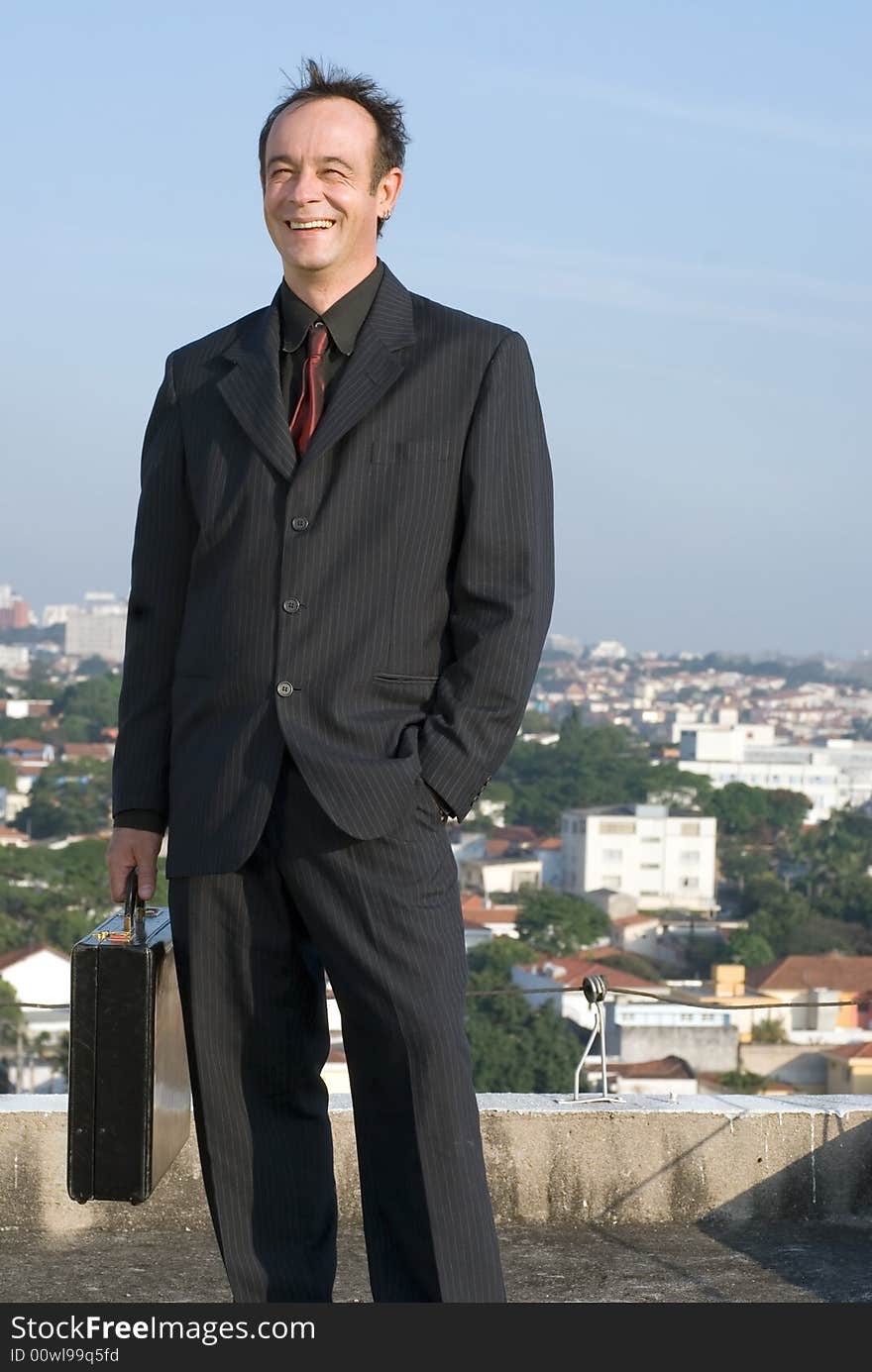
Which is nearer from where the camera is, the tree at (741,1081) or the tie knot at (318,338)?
the tie knot at (318,338)

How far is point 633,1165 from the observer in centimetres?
254

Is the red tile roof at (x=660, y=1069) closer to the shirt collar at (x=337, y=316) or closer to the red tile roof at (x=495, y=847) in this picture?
the shirt collar at (x=337, y=316)

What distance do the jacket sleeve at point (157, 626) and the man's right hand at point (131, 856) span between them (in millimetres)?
25

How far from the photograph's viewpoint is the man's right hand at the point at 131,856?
172 cm

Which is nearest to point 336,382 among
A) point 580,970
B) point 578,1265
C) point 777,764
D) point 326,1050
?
Result: point 326,1050

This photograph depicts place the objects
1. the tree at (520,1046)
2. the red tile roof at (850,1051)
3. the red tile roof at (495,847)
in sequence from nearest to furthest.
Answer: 1. the red tile roof at (850,1051)
2. the tree at (520,1046)
3. the red tile roof at (495,847)

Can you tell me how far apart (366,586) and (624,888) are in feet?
163

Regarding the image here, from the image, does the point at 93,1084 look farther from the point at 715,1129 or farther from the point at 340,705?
the point at 715,1129

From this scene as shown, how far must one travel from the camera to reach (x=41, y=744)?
63.3 metres

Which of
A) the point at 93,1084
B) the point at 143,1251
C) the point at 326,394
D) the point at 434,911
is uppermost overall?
the point at 326,394

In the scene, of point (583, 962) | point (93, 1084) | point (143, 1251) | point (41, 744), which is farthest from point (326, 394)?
point (41, 744)

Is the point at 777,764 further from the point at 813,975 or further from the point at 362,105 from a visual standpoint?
the point at 362,105

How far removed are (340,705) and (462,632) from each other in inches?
5.0

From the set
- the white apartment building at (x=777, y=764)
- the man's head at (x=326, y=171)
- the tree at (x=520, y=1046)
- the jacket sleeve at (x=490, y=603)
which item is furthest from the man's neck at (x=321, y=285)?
the white apartment building at (x=777, y=764)
